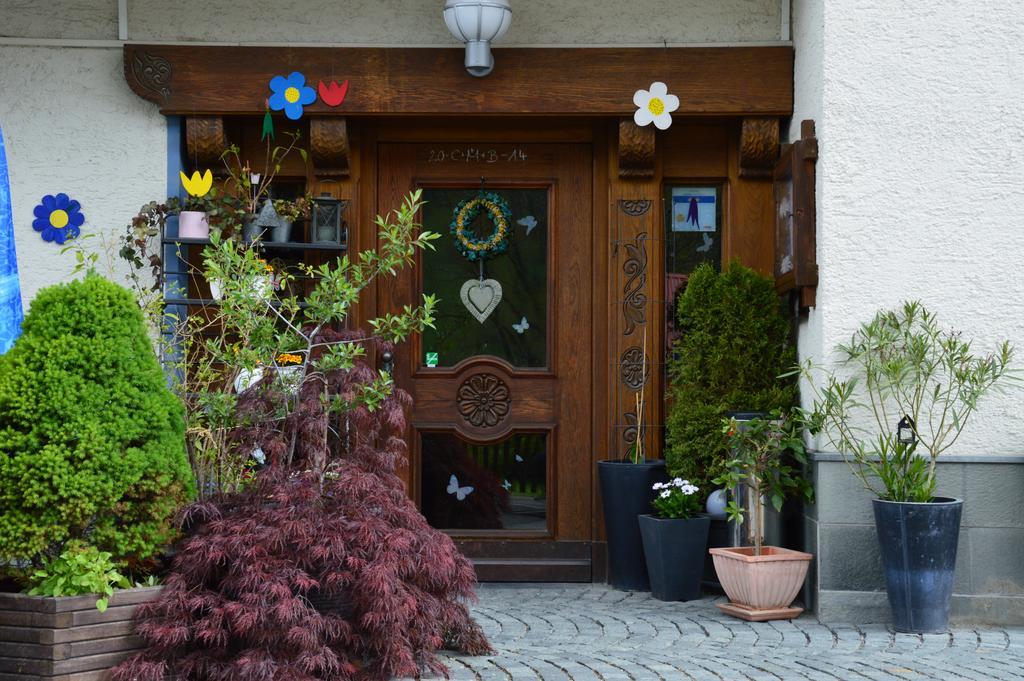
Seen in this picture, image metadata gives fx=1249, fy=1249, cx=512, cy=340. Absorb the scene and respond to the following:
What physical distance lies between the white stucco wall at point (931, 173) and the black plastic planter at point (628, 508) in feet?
3.76

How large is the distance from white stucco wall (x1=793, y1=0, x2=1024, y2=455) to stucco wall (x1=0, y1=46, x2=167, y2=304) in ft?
11.3

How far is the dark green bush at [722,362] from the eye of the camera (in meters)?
6.25

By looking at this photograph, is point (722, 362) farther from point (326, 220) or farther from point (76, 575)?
point (76, 575)

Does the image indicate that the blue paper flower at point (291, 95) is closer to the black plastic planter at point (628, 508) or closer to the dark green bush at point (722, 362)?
the dark green bush at point (722, 362)

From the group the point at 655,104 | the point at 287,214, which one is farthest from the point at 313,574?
the point at 655,104

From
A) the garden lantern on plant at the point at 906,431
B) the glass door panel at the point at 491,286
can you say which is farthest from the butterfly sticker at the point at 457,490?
the garden lantern on plant at the point at 906,431

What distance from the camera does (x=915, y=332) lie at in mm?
5688

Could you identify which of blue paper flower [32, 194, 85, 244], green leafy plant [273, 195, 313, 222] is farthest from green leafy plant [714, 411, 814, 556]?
blue paper flower [32, 194, 85, 244]

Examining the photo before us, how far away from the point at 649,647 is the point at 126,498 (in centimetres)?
218

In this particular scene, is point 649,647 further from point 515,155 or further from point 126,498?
point 515,155

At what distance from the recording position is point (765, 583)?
565cm

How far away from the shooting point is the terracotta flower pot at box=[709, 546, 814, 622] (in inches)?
222

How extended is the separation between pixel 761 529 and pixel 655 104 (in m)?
2.24

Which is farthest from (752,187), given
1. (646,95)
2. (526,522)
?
(526,522)
